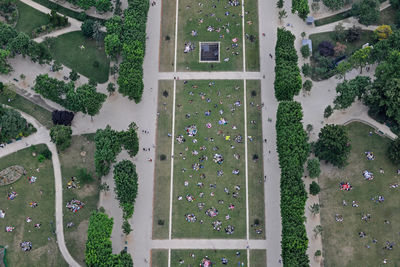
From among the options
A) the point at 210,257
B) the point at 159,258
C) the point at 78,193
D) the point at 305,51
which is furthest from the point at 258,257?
the point at 305,51

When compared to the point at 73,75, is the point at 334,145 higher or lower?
lower

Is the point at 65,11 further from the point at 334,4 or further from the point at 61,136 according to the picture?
the point at 334,4

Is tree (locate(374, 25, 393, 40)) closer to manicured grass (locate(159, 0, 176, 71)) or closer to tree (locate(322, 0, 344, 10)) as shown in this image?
tree (locate(322, 0, 344, 10))

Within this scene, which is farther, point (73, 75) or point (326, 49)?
point (326, 49)

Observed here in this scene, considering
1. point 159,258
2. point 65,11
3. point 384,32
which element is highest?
point 65,11

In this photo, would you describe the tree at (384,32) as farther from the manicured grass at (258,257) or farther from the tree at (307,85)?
the manicured grass at (258,257)

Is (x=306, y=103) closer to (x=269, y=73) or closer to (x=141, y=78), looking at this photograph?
(x=269, y=73)

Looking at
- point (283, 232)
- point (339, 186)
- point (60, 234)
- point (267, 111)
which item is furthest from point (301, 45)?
point (60, 234)
